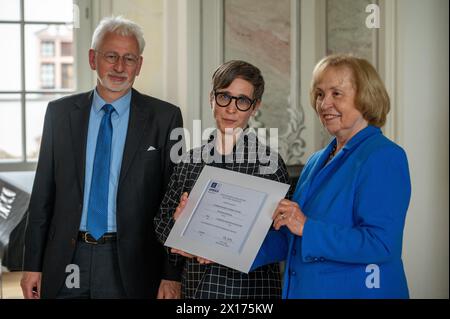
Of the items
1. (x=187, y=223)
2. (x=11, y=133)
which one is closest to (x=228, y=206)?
(x=187, y=223)

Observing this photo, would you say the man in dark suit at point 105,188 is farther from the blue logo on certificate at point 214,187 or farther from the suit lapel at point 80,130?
the blue logo on certificate at point 214,187

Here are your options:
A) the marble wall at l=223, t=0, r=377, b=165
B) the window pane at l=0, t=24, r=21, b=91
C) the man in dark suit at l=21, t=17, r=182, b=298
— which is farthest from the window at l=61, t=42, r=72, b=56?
the man in dark suit at l=21, t=17, r=182, b=298

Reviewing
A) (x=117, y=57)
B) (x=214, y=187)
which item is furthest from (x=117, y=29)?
(x=214, y=187)

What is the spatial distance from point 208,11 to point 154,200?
1801 mm

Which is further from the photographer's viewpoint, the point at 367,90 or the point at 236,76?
the point at 236,76

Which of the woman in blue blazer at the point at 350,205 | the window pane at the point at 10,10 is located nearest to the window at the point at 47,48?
the window pane at the point at 10,10

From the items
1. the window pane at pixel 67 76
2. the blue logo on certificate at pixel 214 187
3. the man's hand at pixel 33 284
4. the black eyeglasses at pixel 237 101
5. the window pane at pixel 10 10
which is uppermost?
the window pane at pixel 10 10

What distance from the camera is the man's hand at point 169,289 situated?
7.23 feet

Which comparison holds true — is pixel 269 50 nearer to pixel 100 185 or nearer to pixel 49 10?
pixel 49 10

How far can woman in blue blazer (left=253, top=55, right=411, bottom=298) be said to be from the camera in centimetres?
160

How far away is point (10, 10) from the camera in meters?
4.12

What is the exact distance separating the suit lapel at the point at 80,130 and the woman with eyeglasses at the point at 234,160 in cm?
45

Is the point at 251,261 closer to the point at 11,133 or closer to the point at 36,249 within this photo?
the point at 36,249

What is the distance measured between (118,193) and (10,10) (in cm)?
242
